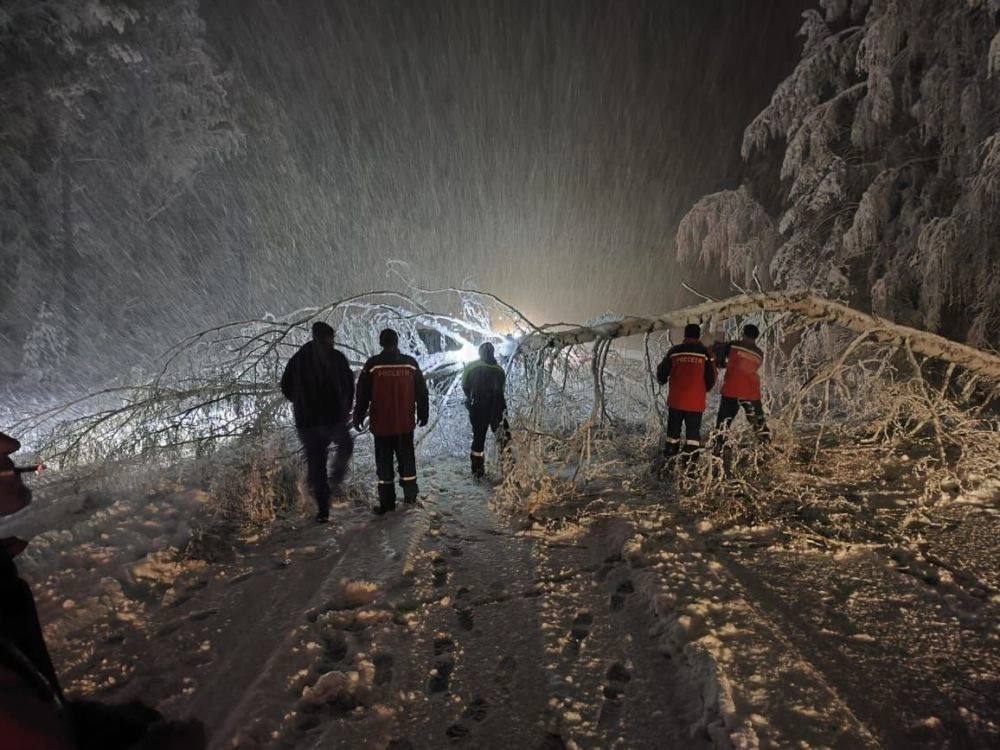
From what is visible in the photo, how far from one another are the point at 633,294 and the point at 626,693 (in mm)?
34354

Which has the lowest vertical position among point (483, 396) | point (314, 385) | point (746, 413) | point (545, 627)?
point (545, 627)

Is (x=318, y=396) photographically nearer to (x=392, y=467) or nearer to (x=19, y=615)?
(x=392, y=467)

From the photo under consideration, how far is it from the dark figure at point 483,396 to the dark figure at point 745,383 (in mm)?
2536

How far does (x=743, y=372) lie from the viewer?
574 cm

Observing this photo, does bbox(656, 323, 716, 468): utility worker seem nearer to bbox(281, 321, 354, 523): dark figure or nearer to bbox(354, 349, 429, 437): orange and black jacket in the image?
bbox(354, 349, 429, 437): orange and black jacket

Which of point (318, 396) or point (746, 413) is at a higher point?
point (318, 396)

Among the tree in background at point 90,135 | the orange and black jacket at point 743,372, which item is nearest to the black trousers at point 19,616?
the orange and black jacket at point 743,372

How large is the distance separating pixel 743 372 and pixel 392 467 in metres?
4.11

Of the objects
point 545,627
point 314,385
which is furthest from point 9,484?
point 314,385

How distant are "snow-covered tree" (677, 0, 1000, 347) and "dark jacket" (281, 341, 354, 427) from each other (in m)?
7.70

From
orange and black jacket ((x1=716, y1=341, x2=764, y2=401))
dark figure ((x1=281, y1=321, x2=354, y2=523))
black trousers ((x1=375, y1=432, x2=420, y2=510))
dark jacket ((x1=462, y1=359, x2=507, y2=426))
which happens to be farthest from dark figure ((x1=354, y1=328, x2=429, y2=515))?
orange and black jacket ((x1=716, y1=341, x2=764, y2=401))

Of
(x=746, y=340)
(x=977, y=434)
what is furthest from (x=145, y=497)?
(x=977, y=434)

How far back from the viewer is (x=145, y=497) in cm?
502

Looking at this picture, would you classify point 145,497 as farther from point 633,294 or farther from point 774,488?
point 633,294
